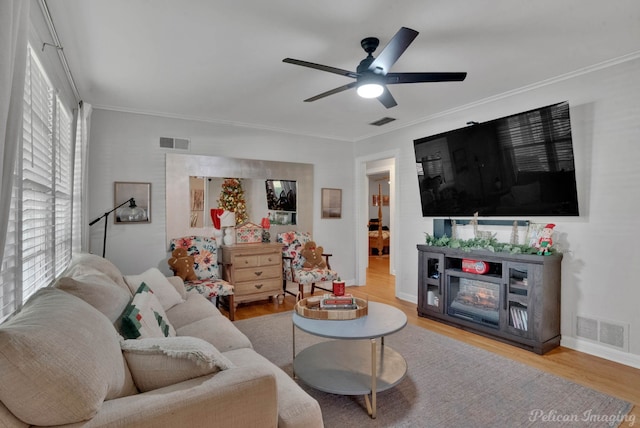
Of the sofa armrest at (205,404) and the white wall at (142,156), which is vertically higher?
the white wall at (142,156)

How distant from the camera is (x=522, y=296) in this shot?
3.09 m

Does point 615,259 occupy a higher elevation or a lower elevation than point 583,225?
lower

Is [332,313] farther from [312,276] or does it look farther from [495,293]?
[312,276]

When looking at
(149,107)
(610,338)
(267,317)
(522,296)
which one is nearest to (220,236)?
(267,317)

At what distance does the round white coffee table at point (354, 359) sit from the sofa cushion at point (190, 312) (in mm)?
720

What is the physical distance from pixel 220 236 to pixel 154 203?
0.88 metres

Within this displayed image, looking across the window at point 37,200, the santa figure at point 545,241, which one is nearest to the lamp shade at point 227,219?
the window at point 37,200

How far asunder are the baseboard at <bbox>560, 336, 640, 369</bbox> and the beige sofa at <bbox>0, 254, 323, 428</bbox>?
111 inches

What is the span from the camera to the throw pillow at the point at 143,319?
1.69 m

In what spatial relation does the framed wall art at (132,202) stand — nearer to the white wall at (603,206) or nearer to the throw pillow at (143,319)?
the throw pillow at (143,319)

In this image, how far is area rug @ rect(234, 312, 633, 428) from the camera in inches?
79.9

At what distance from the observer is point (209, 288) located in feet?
11.9

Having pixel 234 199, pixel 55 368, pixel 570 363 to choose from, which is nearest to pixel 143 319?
pixel 55 368

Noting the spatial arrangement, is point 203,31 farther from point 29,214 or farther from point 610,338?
point 610,338
